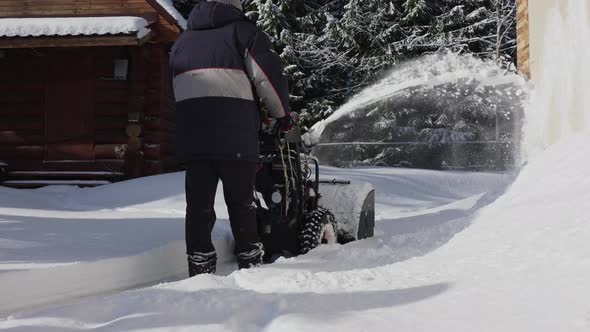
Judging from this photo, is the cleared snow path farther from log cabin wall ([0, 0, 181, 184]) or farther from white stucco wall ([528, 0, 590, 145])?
log cabin wall ([0, 0, 181, 184])

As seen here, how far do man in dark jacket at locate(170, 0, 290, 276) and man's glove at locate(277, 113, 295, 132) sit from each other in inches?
9.1

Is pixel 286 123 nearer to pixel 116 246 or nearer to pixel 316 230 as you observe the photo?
pixel 316 230

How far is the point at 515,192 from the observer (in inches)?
160

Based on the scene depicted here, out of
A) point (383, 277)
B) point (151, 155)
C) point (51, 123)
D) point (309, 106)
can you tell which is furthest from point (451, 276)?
point (309, 106)

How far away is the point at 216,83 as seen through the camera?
3.30 metres

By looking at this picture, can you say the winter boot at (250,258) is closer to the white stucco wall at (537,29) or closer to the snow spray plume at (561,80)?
the snow spray plume at (561,80)

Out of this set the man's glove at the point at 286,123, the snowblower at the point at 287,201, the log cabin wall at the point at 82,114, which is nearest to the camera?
the man's glove at the point at 286,123

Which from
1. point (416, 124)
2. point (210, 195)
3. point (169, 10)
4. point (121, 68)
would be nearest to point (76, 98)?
point (121, 68)

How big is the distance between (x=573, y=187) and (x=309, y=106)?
58.5ft

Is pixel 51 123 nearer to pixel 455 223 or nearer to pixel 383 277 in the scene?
pixel 455 223

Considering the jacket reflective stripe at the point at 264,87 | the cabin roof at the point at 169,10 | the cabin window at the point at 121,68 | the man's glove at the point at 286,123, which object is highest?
the cabin roof at the point at 169,10

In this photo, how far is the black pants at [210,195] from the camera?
3.33 metres

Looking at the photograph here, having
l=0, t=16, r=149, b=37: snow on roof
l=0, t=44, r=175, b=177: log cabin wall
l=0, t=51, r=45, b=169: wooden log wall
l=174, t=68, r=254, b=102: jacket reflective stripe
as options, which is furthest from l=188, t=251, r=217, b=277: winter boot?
l=0, t=51, r=45, b=169: wooden log wall

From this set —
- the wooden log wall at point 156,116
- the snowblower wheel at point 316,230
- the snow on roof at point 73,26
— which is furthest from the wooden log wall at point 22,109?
the snowblower wheel at point 316,230
